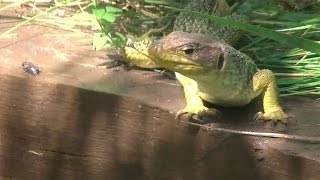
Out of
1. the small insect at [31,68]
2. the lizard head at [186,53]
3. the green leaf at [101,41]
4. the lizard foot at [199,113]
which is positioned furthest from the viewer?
the green leaf at [101,41]

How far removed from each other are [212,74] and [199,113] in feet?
0.51

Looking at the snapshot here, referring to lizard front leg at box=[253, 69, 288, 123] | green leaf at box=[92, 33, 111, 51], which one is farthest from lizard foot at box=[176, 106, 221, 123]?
green leaf at box=[92, 33, 111, 51]

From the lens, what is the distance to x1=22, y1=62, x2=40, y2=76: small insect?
292 centimetres

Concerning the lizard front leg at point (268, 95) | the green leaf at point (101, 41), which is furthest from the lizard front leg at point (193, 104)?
the green leaf at point (101, 41)

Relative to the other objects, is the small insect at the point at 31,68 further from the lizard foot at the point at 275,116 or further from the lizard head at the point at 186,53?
the lizard foot at the point at 275,116

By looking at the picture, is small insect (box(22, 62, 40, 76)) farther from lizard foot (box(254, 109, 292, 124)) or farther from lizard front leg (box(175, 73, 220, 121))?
lizard foot (box(254, 109, 292, 124))

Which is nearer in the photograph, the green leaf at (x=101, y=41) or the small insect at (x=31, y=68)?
the small insect at (x=31, y=68)

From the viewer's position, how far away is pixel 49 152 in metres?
3.07

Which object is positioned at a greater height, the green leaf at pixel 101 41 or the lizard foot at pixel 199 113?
the green leaf at pixel 101 41

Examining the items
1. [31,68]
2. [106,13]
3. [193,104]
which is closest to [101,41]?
[106,13]

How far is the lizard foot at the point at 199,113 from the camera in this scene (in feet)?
8.47

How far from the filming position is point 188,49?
7.98ft

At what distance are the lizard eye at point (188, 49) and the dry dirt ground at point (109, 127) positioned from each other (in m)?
0.26

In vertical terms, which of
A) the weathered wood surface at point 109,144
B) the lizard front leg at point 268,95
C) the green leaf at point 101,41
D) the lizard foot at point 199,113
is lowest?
the weathered wood surface at point 109,144
